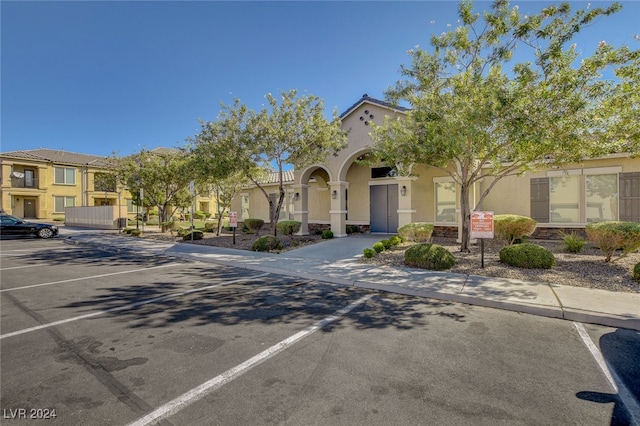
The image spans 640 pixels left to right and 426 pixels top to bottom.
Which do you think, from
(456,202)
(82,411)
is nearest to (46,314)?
(82,411)

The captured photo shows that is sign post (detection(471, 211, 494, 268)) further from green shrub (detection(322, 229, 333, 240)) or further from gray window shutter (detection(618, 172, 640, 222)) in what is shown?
green shrub (detection(322, 229, 333, 240))

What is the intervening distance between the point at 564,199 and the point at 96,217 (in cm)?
3190

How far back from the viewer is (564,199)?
12.5m

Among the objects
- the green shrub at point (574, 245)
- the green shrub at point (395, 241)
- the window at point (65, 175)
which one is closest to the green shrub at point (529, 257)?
the green shrub at point (574, 245)

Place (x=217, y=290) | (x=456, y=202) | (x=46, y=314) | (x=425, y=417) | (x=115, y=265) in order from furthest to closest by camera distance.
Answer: (x=456, y=202)
(x=115, y=265)
(x=217, y=290)
(x=46, y=314)
(x=425, y=417)

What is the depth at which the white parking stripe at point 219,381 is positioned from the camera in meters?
2.77

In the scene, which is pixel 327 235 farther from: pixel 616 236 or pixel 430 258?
pixel 616 236

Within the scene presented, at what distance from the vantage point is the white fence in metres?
24.7

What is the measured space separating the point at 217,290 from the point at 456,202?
11.0 m

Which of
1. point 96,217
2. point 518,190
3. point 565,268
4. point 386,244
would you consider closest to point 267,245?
point 386,244

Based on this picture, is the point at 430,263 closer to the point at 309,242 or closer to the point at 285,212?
the point at 309,242

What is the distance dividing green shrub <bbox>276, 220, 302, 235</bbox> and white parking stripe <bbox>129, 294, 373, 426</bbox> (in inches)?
A: 459

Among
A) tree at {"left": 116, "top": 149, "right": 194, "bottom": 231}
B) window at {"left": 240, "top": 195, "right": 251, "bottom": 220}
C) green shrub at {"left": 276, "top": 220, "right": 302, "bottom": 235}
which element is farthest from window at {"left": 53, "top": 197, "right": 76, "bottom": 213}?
green shrub at {"left": 276, "top": 220, "right": 302, "bottom": 235}

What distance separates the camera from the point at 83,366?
11.9 feet
